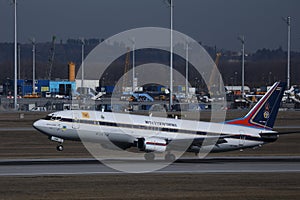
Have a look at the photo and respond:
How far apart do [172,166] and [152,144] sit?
227 centimetres

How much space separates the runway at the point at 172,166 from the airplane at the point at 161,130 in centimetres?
130

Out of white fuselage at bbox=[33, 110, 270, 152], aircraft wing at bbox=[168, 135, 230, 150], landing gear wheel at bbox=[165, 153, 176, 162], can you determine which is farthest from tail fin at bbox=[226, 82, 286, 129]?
landing gear wheel at bbox=[165, 153, 176, 162]

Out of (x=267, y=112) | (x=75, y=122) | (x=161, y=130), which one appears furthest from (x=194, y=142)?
(x=75, y=122)

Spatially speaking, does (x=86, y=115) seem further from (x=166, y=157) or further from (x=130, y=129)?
(x=166, y=157)

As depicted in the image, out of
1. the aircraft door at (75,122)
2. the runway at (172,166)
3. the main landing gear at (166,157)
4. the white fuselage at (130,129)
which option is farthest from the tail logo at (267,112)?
the aircraft door at (75,122)

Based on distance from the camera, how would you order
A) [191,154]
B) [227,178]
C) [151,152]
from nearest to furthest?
[227,178], [151,152], [191,154]

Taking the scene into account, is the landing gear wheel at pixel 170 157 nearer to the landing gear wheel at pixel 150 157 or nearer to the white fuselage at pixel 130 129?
the landing gear wheel at pixel 150 157

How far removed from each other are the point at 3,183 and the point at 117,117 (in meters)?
13.8

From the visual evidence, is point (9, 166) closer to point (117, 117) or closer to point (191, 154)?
point (117, 117)

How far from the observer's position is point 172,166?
47.2 m

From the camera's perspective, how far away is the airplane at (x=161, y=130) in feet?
162

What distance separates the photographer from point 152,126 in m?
50.3

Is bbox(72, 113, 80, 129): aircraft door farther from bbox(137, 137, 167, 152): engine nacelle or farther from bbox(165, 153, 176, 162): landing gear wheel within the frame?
bbox(165, 153, 176, 162): landing gear wheel

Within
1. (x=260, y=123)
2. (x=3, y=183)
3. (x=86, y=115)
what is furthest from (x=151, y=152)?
(x=3, y=183)
